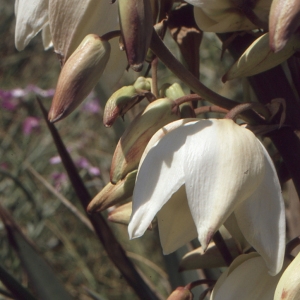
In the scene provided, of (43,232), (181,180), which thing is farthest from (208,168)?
(43,232)

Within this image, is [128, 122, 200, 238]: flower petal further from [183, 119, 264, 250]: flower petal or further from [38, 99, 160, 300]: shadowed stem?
[38, 99, 160, 300]: shadowed stem

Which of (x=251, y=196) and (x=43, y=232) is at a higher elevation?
(x=251, y=196)

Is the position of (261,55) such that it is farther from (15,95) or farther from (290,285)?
(15,95)

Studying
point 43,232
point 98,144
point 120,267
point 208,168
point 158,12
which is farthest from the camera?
point 98,144

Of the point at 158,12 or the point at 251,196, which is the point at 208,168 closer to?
the point at 251,196

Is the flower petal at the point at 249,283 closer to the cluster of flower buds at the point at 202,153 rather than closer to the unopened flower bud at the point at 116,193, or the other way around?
the cluster of flower buds at the point at 202,153

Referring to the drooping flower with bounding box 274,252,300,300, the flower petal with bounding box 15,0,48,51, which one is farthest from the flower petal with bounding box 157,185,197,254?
the flower petal with bounding box 15,0,48,51
